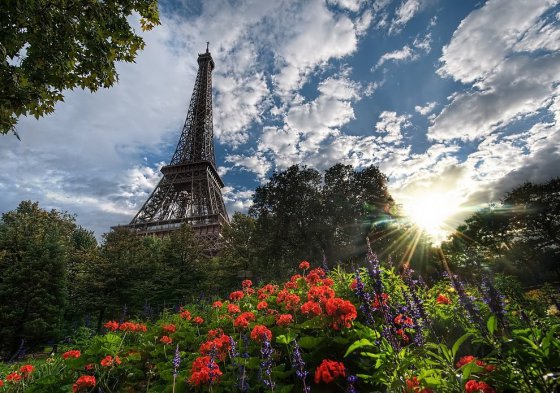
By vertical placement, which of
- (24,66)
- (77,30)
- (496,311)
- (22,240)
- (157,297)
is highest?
(22,240)

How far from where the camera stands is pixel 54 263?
19969mm

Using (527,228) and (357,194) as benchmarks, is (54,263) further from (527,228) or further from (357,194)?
(527,228)

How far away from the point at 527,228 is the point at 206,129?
186ft

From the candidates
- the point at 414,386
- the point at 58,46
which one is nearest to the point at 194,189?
the point at 58,46

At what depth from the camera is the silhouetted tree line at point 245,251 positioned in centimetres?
1844

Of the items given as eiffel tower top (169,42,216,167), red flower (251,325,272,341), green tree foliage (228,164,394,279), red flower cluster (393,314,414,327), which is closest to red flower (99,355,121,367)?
Answer: red flower (251,325,272,341)

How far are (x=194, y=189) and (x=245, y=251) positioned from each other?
85.5ft

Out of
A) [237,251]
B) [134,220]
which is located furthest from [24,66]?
[134,220]

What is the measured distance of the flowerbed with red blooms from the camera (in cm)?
246

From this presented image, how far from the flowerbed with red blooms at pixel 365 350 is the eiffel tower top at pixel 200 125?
4930 centimetres

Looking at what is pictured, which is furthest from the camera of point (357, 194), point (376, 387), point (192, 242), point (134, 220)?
point (134, 220)

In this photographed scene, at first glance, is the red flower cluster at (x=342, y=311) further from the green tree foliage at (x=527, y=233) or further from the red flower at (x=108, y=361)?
the green tree foliage at (x=527, y=233)

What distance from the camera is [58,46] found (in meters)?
5.33

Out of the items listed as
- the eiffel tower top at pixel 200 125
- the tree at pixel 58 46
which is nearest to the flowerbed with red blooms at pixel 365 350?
the tree at pixel 58 46
